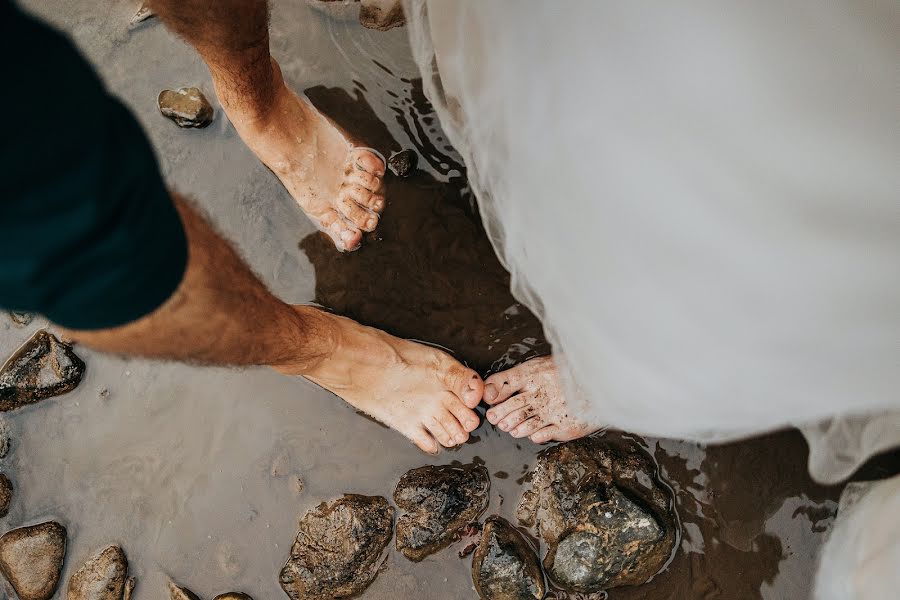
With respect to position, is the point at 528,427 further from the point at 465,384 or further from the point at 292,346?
the point at 292,346

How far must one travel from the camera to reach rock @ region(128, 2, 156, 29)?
2301 millimetres

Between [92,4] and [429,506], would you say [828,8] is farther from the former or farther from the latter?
[92,4]

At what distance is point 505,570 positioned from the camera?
1.89m

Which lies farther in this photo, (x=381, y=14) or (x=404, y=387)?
(x=381, y=14)

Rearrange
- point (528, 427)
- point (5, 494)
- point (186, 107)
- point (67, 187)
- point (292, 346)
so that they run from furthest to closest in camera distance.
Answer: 1. point (186, 107)
2. point (5, 494)
3. point (528, 427)
4. point (292, 346)
5. point (67, 187)

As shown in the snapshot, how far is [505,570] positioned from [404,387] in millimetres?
626

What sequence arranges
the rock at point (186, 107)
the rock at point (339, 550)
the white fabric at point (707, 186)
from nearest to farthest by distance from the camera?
the white fabric at point (707, 186), the rock at point (339, 550), the rock at point (186, 107)

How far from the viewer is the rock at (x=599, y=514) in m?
1.88

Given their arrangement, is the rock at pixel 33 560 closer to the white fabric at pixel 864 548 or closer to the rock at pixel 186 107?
the rock at pixel 186 107

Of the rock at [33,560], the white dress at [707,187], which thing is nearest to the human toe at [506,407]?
the white dress at [707,187]

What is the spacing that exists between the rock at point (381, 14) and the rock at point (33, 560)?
201 centimetres

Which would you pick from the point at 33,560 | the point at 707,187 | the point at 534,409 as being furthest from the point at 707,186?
the point at 33,560

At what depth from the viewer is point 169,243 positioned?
1046 millimetres

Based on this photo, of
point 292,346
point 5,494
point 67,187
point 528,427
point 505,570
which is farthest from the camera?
point 5,494
